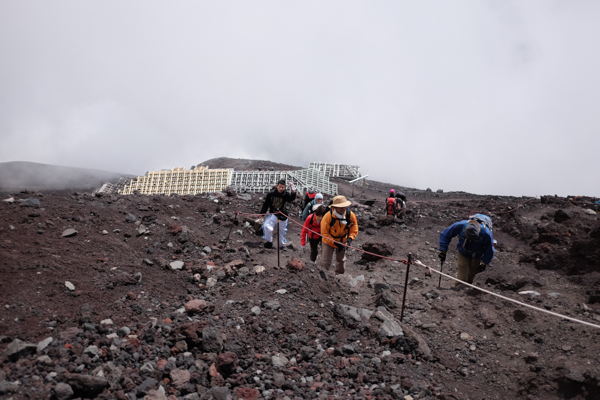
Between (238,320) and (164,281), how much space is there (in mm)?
2011

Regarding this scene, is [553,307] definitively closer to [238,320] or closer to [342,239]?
[342,239]

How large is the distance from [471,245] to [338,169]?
22.8 metres

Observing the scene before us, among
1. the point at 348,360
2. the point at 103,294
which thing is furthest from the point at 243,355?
the point at 103,294

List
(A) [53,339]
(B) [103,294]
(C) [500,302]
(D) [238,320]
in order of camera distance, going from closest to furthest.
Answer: (A) [53,339], (D) [238,320], (B) [103,294], (C) [500,302]

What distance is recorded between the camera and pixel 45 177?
26.7m

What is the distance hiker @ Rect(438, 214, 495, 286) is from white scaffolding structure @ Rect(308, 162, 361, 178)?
21775 millimetres

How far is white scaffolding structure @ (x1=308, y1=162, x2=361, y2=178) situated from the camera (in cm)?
2834

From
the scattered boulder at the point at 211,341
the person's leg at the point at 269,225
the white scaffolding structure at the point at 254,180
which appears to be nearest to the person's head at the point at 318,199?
the person's leg at the point at 269,225

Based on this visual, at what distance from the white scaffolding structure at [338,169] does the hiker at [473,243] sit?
21.8 m

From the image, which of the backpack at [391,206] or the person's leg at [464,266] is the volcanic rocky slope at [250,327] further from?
the backpack at [391,206]

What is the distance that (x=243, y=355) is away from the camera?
405 centimetres

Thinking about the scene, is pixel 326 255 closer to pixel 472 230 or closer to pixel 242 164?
pixel 472 230

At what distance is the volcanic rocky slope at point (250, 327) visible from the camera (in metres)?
3.55

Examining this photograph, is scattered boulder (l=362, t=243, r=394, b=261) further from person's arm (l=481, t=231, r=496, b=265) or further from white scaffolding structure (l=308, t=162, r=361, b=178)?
white scaffolding structure (l=308, t=162, r=361, b=178)
